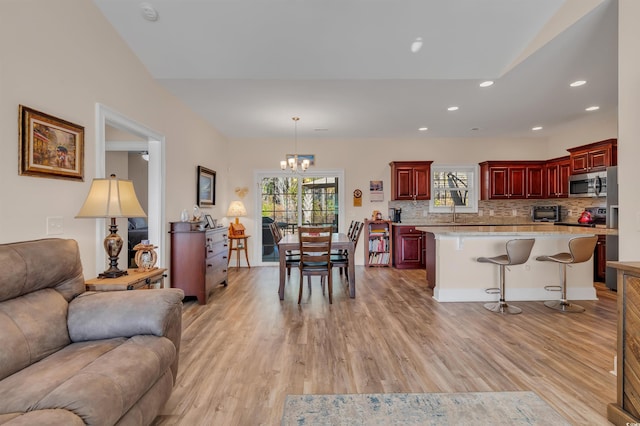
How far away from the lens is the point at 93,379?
125 cm

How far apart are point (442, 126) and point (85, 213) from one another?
545cm

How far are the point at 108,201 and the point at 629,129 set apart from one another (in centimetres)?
368

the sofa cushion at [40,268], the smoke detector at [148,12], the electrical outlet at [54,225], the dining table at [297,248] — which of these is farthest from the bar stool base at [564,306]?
the smoke detector at [148,12]

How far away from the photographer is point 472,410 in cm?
178

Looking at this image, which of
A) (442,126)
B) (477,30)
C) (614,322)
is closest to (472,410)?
(614,322)

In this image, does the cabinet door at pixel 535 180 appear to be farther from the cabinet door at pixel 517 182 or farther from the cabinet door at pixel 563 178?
the cabinet door at pixel 563 178

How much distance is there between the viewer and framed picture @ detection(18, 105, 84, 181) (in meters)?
2.02

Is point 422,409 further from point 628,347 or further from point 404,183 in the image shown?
point 404,183

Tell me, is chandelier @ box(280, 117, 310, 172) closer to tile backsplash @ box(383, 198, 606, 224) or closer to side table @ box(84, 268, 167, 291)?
tile backsplash @ box(383, 198, 606, 224)

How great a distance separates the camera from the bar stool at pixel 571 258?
339 cm

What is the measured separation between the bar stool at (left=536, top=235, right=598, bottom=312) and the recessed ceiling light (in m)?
2.67

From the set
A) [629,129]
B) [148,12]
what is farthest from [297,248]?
[629,129]

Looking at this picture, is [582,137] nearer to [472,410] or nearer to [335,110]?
[335,110]

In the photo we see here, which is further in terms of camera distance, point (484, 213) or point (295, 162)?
point (484, 213)
